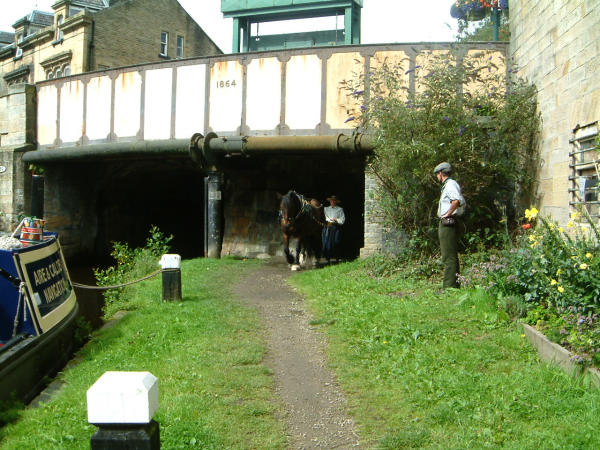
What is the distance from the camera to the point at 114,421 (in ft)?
7.96

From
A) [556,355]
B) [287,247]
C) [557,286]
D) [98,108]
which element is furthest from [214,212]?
[556,355]

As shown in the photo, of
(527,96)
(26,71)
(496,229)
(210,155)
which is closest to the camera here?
(527,96)

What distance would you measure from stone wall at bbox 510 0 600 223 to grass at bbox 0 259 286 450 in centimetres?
417

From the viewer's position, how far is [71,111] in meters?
15.2

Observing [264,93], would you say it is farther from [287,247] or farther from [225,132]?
[287,247]

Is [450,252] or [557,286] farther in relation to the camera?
[450,252]

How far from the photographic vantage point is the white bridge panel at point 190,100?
43.5 ft

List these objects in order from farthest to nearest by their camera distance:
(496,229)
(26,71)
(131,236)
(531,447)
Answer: (26,71) < (131,236) < (496,229) < (531,447)

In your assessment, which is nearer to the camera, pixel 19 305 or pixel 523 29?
pixel 19 305

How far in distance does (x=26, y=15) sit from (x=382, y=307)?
26106mm

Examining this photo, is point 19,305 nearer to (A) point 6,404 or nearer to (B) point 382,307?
(A) point 6,404

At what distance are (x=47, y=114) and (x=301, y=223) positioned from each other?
27.4 ft

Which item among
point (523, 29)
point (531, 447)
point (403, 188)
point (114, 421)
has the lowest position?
point (531, 447)

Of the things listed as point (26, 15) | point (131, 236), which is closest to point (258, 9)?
point (131, 236)
